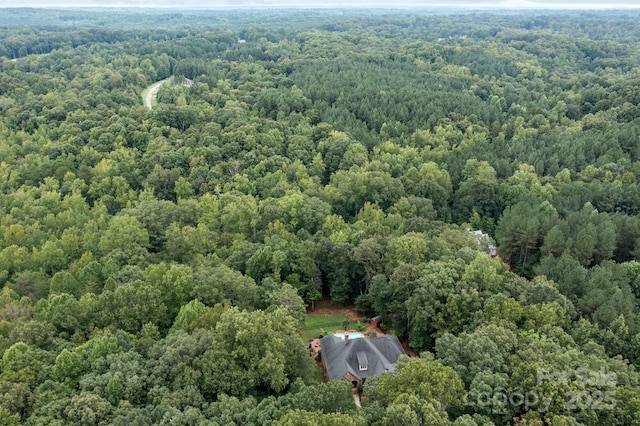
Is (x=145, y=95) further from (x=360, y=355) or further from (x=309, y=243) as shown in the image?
(x=360, y=355)

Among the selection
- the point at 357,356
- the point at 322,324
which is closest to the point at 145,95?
the point at 322,324

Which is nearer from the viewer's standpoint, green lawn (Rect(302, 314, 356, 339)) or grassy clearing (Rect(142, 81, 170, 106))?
green lawn (Rect(302, 314, 356, 339))

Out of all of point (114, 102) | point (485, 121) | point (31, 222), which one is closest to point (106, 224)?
point (31, 222)

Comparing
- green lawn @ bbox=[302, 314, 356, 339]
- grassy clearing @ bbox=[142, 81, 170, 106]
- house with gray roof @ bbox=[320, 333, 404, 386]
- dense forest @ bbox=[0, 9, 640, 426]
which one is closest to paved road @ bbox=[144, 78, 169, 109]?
grassy clearing @ bbox=[142, 81, 170, 106]

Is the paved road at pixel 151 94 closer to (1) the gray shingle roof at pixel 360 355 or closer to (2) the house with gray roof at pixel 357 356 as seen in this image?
(2) the house with gray roof at pixel 357 356

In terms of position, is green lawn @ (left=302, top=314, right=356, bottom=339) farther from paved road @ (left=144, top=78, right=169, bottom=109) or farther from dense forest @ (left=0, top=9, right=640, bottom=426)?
paved road @ (left=144, top=78, right=169, bottom=109)

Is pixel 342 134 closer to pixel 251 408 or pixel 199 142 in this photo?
pixel 199 142
